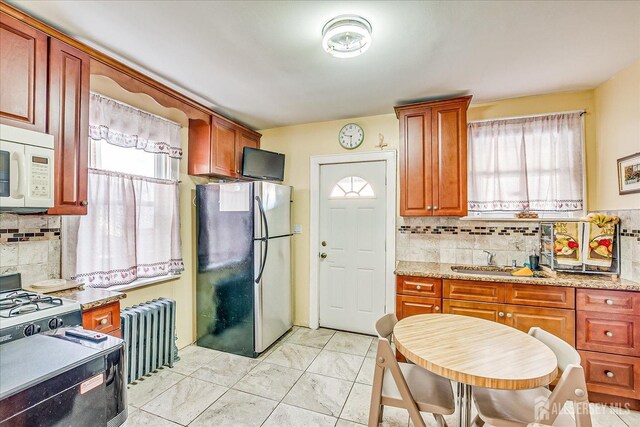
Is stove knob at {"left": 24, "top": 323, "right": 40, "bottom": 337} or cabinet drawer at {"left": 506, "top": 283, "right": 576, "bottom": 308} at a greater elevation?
stove knob at {"left": 24, "top": 323, "right": 40, "bottom": 337}

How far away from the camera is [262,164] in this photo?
3.49 metres

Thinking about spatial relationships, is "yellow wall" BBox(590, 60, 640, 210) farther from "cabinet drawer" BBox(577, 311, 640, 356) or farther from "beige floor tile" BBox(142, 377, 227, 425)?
"beige floor tile" BBox(142, 377, 227, 425)

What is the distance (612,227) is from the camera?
2.30 m

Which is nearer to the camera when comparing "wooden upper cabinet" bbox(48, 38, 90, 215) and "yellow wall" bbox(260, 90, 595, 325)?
"wooden upper cabinet" bbox(48, 38, 90, 215)

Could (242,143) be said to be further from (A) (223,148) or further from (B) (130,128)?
(B) (130,128)

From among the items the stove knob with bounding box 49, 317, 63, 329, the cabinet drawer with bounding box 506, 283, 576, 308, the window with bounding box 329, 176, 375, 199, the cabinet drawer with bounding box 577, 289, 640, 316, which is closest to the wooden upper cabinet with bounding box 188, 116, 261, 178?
the window with bounding box 329, 176, 375, 199

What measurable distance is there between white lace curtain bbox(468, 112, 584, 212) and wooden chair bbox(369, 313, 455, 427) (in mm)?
1893

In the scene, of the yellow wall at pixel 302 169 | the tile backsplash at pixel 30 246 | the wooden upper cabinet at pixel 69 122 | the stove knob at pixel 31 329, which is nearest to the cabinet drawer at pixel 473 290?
the yellow wall at pixel 302 169

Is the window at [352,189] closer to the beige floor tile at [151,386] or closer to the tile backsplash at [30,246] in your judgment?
the beige floor tile at [151,386]

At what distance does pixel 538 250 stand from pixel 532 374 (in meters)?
1.93

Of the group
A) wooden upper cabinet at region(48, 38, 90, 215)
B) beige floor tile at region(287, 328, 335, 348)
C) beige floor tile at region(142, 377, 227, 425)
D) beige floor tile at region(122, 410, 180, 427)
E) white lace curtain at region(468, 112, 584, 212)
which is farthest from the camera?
beige floor tile at region(287, 328, 335, 348)

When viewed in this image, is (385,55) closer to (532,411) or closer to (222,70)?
(222,70)

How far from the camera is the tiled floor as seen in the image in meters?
1.98

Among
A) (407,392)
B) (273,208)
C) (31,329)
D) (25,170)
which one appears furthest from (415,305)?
(25,170)
